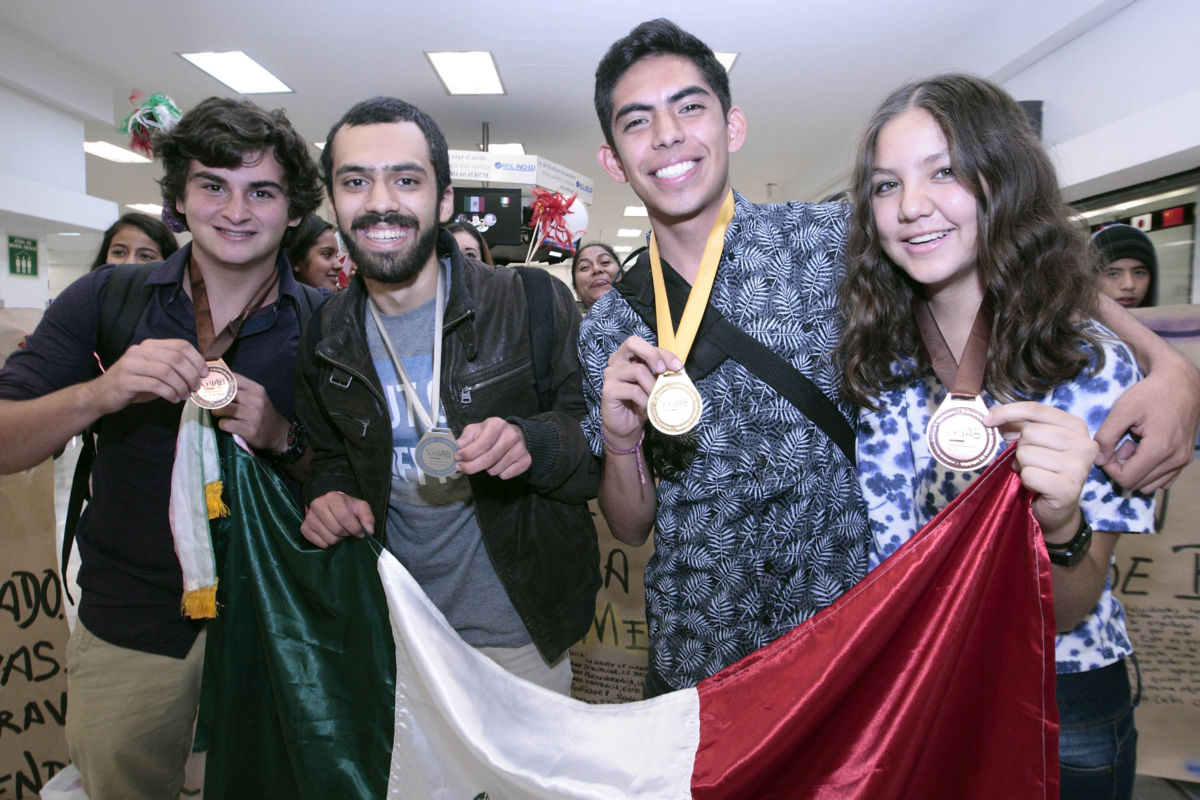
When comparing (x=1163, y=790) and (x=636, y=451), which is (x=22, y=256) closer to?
(x=636, y=451)

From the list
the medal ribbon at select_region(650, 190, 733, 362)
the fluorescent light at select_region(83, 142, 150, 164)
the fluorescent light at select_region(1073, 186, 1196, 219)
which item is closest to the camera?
the medal ribbon at select_region(650, 190, 733, 362)

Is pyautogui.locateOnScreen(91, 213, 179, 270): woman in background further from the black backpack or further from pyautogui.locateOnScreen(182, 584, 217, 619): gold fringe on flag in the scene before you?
pyautogui.locateOnScreen(182, 584, 217, 619): gold fringe on flag

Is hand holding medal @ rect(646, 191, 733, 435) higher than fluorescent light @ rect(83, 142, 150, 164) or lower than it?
lower

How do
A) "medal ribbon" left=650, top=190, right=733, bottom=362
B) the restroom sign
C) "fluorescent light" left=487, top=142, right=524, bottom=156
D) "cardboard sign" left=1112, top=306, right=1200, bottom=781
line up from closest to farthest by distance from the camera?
1. "medal ribbon" left=650, top=190, right=733, bottom=362
2. "cardboard sign" left=1112, top=306, right=1200, bottom=781
3. the restroom sign
4. "fluorescent light" left=487, top=142, right=524, bottom=156

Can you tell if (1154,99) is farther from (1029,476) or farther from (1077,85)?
(1029,476)

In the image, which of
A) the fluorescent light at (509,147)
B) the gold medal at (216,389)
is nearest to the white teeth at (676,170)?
the gold medal at (216,389)

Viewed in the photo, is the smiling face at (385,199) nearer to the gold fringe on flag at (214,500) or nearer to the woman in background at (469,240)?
the gold fringe on flag at (214,500)

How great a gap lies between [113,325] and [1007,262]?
209cm

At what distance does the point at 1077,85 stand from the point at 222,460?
7.37 m

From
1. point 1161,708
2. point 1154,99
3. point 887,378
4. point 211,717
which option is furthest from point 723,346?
point 1154,99

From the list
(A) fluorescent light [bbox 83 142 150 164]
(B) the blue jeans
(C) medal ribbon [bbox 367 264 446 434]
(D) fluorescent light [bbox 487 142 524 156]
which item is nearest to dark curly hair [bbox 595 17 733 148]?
(C) medal ribbon [bbox 367 264 446 434]

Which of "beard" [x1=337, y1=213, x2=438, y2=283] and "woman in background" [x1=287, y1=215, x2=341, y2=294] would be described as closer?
"beard" [x1=337, y1=213, x2=438, y2=283]

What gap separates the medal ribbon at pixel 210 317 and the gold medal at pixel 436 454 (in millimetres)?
651

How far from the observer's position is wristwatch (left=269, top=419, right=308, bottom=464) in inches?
73.1
